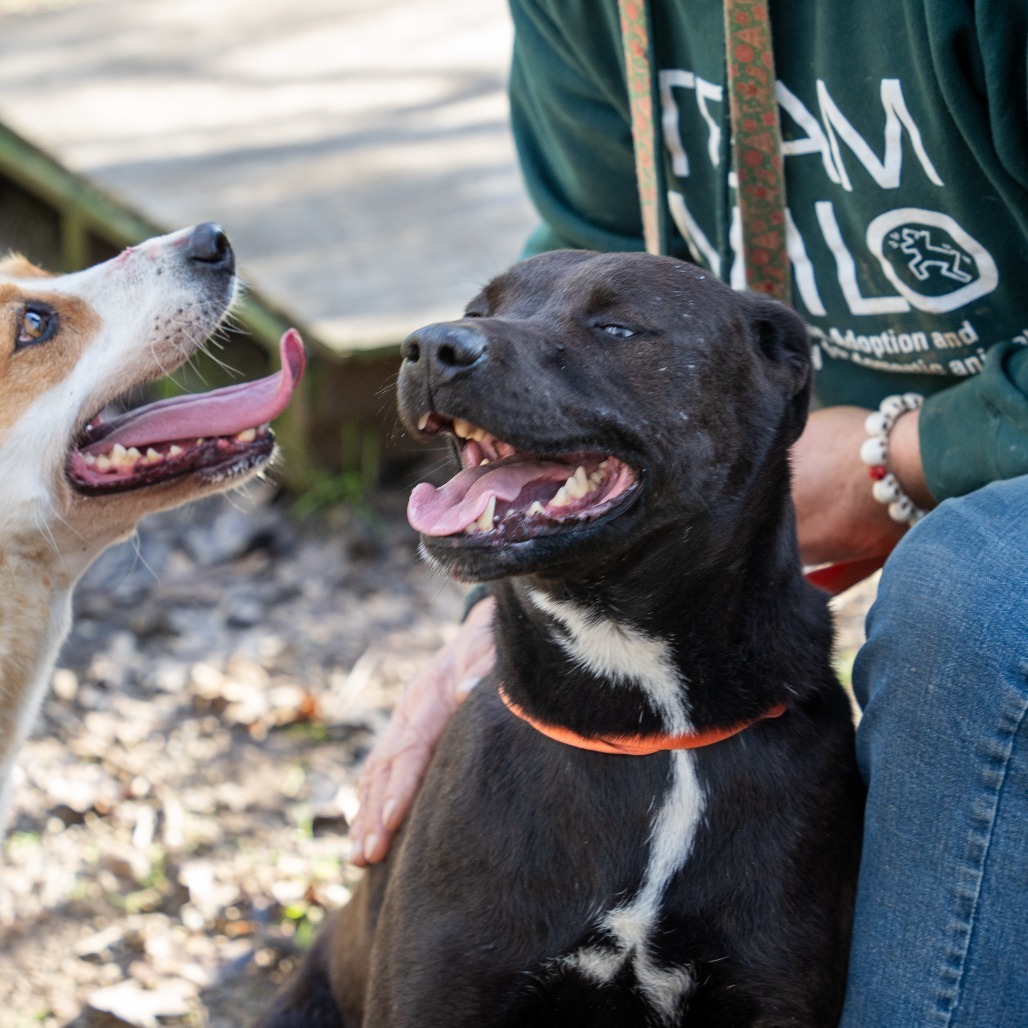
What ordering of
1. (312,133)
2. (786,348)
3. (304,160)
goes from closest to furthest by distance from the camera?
(786,348)
(304,160)
(312,133)

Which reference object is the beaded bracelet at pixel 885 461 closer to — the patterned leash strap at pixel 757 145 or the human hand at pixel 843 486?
the human hand at pixel 843 486

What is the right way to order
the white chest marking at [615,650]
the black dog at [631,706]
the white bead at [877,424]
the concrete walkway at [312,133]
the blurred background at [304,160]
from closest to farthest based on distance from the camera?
the black dog at [631,706], the white chest marking at [615,650], the white bead at [877,424], the blurred background at [304,160], the concrete walkway at [312,133]

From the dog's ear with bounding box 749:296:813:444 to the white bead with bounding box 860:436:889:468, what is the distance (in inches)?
13.8

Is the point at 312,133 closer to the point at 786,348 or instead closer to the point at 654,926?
the point at 786,348

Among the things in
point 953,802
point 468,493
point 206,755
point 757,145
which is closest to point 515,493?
point 468,493

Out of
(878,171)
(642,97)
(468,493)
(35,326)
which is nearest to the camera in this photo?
(468,493)

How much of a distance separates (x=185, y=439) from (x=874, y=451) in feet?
4.38

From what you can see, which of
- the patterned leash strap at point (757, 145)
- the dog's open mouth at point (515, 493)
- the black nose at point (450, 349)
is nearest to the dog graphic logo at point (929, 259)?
the patterned leash strap at point (757, 145)

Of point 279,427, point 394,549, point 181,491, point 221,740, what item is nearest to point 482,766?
point 181,491

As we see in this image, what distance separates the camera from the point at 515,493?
1.88 meters

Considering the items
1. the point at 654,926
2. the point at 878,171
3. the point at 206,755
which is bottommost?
the point at 206,755

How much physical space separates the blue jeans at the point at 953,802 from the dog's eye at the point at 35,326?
175cm

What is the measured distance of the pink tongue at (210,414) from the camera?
2740 millimetres

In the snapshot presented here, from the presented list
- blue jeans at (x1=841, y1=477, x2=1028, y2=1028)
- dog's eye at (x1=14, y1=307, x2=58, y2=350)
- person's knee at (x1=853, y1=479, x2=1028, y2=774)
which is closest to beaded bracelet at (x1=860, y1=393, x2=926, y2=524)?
person's knee at (x1=853, y1=479, x2=1028, y2=774)
